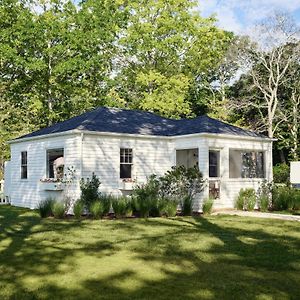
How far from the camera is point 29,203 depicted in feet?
63.7

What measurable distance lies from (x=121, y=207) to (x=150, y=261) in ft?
24.6

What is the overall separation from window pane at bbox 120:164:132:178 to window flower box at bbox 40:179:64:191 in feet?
7.78

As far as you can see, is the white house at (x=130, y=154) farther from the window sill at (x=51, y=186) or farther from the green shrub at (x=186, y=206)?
the green shrub at (x=186, y=206)

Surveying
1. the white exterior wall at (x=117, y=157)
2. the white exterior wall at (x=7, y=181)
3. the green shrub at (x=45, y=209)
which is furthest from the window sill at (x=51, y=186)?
the white exterior wall at (x=7, y=181)

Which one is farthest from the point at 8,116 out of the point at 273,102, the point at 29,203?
the point at 273,102

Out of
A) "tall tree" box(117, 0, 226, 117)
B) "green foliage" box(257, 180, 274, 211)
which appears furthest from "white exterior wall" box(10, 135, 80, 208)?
"tall tree" box(117, 0, 226, 117)

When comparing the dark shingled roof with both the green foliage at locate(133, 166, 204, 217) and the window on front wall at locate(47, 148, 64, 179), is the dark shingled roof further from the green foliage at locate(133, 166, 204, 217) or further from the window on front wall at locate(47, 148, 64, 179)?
the green foliage at locate(133, 166, 204, 217)

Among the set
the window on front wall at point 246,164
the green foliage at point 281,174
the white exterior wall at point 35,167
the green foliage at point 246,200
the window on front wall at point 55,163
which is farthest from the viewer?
the green foliage at point 281,174

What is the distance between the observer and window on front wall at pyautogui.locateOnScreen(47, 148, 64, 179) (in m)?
17.7

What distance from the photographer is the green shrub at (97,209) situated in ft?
47.7

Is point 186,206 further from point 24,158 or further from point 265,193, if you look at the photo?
point 24,158

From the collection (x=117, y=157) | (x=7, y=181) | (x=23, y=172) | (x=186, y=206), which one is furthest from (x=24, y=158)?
(x=186, y=206)

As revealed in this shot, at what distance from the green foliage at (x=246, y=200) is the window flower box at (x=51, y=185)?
22.2 ft

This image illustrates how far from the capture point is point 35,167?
1909cm
